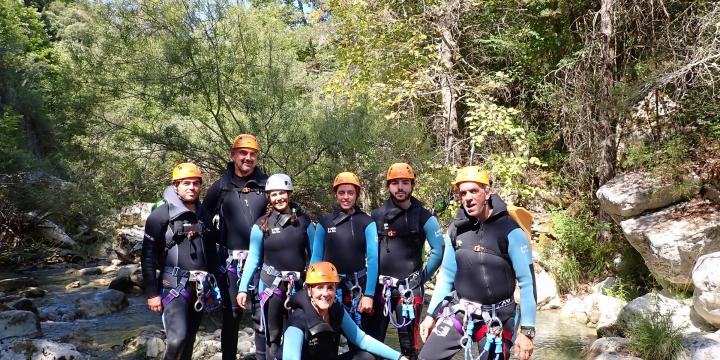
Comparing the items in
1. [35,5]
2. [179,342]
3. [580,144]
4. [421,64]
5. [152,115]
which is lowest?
[179,342]

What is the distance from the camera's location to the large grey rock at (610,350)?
634cm

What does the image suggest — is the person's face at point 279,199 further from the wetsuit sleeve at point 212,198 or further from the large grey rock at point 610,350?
the large grey rock at point 610,350

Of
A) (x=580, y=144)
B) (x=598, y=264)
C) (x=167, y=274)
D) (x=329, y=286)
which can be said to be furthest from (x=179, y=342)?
(x=580, y=144)

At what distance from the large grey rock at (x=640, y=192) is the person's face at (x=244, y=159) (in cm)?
609

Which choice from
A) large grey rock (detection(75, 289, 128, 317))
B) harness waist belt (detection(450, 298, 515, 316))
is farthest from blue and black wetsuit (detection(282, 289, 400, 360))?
large grey rock (detection(75, 289, 128, 317))

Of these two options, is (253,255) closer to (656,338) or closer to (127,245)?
(656,338)

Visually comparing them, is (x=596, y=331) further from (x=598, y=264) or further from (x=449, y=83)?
(x=449, y=83)

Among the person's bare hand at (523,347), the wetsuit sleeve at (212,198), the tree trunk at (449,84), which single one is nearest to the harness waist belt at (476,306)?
the person's bare hand at (523,347)

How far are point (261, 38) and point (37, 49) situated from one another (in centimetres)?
2752

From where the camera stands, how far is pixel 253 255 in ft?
15.5

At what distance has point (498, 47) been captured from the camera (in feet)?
42.7

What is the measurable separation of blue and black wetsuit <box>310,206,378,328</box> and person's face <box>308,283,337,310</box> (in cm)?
107

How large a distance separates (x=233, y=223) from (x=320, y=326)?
1835mm

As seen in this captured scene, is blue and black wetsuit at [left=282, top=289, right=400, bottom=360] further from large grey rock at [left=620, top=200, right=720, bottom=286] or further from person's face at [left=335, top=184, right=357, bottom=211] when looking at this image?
large grey rock at [left=620, top=200, right=720, bottom=286]
